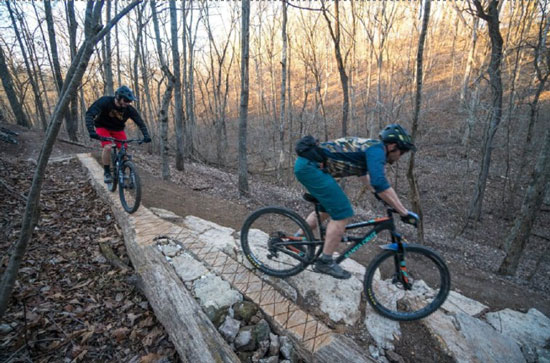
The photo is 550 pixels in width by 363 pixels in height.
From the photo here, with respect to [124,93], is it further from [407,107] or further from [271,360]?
[407,107]

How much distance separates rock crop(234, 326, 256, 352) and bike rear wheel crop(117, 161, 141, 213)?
2985mm

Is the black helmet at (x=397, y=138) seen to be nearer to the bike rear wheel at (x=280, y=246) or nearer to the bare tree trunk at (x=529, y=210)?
the bike rear wheel at (x=280, y=246)

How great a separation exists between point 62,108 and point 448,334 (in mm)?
4163

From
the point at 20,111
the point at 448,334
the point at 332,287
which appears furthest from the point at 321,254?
the point at 20,111

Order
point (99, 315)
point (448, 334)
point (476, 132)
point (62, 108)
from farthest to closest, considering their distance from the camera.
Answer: point (476, 132) → point (99, 315) → point (448, 334) → point (62, 108)

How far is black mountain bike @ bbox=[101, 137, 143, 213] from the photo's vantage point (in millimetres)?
4355

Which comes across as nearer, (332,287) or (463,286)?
(332,287)

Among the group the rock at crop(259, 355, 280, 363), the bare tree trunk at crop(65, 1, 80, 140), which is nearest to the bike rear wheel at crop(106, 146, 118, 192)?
the rock at crop(259, 355, 280, 363)

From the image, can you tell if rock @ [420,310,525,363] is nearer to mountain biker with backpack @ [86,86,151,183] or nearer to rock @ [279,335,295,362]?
rock @ [279,335,295,362]

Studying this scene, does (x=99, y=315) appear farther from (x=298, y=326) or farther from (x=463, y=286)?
(x=463, y=286)

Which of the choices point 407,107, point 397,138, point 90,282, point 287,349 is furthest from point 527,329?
point 407,107

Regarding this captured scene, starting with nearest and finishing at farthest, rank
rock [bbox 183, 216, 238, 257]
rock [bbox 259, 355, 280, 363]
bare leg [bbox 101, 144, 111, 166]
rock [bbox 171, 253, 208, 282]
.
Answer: rock [bbox 259, 355, 280, 363] → rock [bbox 171, 253, 208, 282] → rock [bbox 183, 216, 238, 257] → bare leg [bbox 101, 144, 111, 166]

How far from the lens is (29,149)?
900cm

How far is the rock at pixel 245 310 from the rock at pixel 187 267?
0.65m
